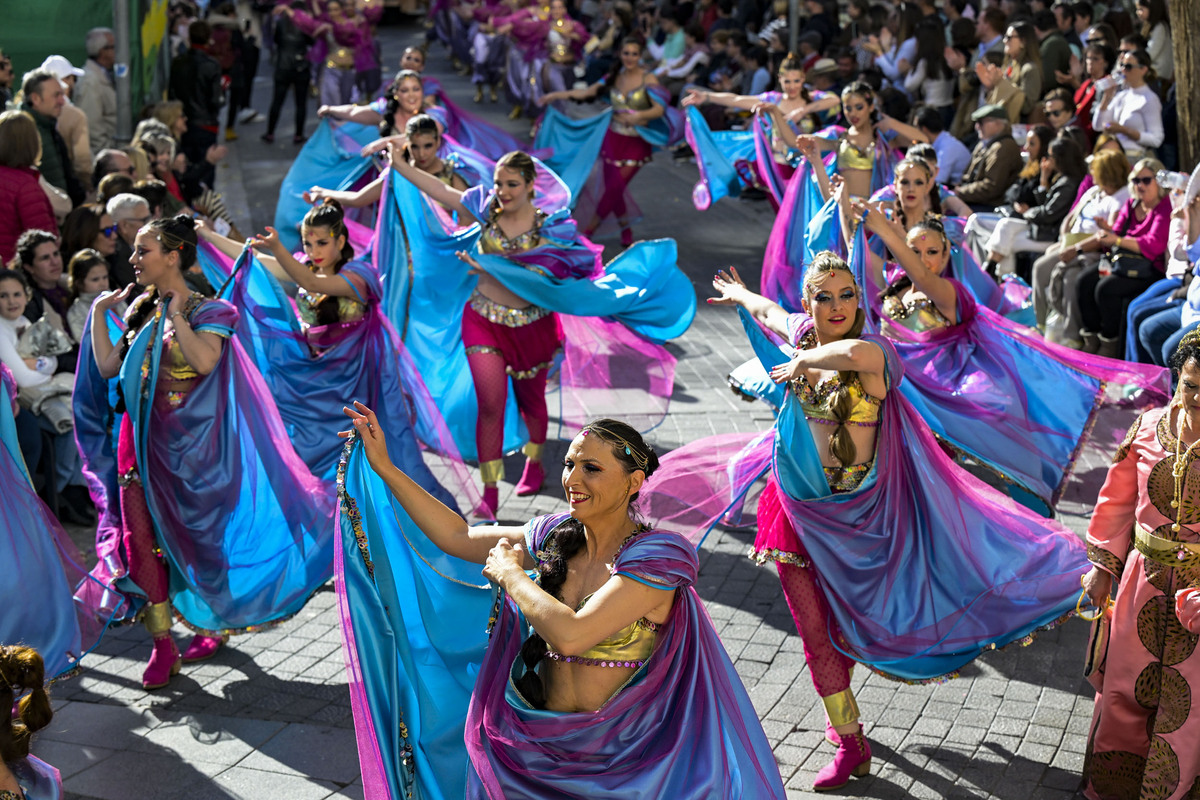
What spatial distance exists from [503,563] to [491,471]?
3761 mm

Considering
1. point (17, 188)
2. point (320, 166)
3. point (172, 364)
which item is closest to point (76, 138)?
point (17, 188)

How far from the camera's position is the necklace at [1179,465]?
398cm

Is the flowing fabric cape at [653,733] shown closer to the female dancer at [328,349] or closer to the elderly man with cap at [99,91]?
the female dancer at [328,349]

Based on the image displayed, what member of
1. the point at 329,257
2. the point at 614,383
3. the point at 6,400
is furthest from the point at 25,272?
the point at 614,383

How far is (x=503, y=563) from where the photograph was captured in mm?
3363

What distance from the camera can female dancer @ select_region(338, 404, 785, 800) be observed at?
3314 millimetres

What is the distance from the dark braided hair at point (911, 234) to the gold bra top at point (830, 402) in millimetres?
2172

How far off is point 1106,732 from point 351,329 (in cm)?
385

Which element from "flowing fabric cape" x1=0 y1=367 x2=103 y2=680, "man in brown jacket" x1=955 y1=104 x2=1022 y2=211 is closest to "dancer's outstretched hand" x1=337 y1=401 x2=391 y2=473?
"flowing fabric cape" x1=0 y1=367 x2=103 y2=680

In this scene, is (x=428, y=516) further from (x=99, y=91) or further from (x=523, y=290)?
(x=99, y=91)

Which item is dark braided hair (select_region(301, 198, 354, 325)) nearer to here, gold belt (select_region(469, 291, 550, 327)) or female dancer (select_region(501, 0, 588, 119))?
gold belt (select_region(469, 291, 550, 327))

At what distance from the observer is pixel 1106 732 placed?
432 centimetres

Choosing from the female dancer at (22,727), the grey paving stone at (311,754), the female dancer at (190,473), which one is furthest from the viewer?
the female dancer at (190,473)

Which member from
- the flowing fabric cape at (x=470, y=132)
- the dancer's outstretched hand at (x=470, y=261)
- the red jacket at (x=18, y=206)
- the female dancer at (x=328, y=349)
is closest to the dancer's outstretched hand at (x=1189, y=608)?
the female dancer at (x=328, y=349)
